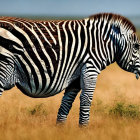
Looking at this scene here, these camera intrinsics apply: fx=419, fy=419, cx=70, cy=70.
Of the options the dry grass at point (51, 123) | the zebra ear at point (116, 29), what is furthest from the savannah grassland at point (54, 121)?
the zebra ear at point (116, 29)

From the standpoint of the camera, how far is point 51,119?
11453 millimetres

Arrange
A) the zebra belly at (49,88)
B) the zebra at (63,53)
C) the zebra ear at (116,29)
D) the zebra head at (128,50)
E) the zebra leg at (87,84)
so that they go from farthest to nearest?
the zebra head at (128,50) < the zebra ear at (116,29) < the zebra leg at (87,84) < the zebra belly at (49,88) < the zebra at (63,53)

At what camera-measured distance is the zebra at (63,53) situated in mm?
8531

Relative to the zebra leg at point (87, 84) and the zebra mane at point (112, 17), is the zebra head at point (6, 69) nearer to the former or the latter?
the zebra leg at point (87, 84)

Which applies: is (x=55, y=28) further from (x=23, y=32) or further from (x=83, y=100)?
(x=83, y=100)

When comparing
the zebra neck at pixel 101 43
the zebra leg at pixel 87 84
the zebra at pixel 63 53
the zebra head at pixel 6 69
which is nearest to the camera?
the zebra head at pixel 6 69

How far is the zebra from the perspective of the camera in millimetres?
8531

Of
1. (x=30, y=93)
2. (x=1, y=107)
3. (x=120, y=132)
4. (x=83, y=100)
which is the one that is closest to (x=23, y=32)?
(x=30, y=93)

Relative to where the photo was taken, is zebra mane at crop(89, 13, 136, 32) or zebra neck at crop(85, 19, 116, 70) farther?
zebra mane at crop(89, 13, 136, 32)

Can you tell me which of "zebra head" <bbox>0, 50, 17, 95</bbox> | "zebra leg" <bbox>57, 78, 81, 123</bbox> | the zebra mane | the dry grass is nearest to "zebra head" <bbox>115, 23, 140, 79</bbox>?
the zebra mane

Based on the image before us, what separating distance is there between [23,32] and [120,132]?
285 cm

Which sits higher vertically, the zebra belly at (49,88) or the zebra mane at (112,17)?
the zebra mane at (112,17)

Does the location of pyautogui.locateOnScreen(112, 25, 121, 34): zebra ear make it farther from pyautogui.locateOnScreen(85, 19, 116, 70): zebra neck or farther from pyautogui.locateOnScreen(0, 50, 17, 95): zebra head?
pyautogui.locateOnScreen(0, 50, 17, 95): zebra head

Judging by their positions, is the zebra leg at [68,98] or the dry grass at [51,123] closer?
the dry grass at [51,123]
